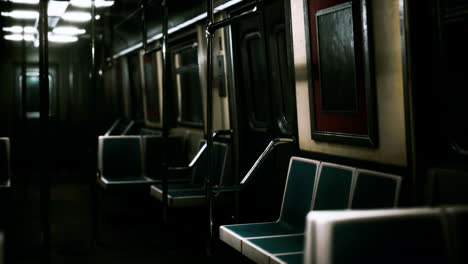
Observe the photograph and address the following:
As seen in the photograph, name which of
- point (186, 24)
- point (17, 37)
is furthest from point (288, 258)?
point (17, 37)

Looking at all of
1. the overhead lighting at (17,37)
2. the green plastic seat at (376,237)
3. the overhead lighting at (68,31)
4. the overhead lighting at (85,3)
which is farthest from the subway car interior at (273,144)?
the overhead lighting at (17,37)

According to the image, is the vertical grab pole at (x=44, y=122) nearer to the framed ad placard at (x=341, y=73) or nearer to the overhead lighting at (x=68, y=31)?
the framed ad placard at (x=341, y=73)

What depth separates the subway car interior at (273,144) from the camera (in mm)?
2588

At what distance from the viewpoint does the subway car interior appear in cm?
259

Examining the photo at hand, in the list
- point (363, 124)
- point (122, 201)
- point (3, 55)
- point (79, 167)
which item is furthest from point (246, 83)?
point (3, 55)

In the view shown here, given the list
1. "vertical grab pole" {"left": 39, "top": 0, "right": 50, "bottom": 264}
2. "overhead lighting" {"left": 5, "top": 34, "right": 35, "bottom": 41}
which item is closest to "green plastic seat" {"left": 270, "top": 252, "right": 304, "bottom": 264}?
"vertical grab pole" {"left": 39, "top": 0, "right": 50, "bottom": 264}

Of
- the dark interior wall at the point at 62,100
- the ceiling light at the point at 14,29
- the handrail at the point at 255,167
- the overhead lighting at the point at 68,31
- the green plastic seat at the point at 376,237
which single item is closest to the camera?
the green plastic seat at the point at 376,237

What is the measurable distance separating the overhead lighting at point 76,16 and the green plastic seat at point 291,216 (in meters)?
5.33

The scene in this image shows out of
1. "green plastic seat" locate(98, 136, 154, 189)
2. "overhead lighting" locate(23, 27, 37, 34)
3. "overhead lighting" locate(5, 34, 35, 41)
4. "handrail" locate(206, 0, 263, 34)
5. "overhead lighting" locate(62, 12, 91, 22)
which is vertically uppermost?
"overhead lighting" locate(5, 34, 35, 41)

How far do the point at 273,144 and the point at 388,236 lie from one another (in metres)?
2.39

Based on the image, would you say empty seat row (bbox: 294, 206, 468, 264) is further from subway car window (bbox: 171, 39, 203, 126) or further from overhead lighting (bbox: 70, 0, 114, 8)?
overhead lighting (bbox: 70, 0, 114, 8)

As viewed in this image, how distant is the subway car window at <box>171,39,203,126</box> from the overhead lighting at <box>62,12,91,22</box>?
5.76 feet

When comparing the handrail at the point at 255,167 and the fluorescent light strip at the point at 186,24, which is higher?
the fluorescent light strip at the point at 186,24

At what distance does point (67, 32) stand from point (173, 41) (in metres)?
4.02
